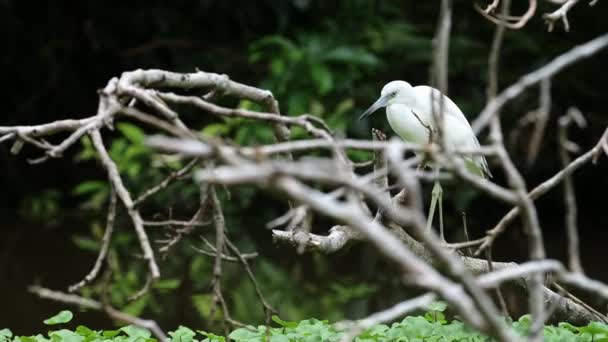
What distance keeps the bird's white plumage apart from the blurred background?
211 centimetres

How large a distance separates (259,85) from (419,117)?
4.07 meters

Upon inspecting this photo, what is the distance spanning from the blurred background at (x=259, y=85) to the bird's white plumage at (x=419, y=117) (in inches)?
83.2

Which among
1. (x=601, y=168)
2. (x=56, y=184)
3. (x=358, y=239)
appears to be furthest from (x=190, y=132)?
(x=56, y=184)

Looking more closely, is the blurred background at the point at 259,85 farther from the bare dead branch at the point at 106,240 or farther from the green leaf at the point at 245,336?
the bare dead branch at the point at 106,240

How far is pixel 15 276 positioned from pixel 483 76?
3.85m

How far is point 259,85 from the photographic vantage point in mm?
7660

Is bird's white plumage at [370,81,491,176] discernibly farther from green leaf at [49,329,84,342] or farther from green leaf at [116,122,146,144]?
green leaf at [116,122,146,144]

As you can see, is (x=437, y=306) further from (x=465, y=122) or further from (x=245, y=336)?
(x=465, y=122)

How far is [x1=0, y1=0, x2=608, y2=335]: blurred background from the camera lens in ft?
21.5

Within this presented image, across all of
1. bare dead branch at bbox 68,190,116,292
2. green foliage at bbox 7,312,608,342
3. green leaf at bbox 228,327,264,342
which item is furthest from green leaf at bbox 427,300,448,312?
bare dead branch at bbox 68,190,116,292

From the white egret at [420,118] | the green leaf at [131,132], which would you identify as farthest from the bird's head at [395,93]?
the green leaf at [131,132]

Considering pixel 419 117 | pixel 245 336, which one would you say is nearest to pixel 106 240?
pixel 245 336

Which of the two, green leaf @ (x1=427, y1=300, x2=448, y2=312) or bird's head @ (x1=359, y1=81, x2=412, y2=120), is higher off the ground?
bird's head @ (x1=359, y1=81, x2=412, y2=120)

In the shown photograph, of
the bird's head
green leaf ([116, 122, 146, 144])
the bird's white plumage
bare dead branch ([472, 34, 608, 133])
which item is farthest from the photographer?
green leaf ([116, 122, 146, 144])
